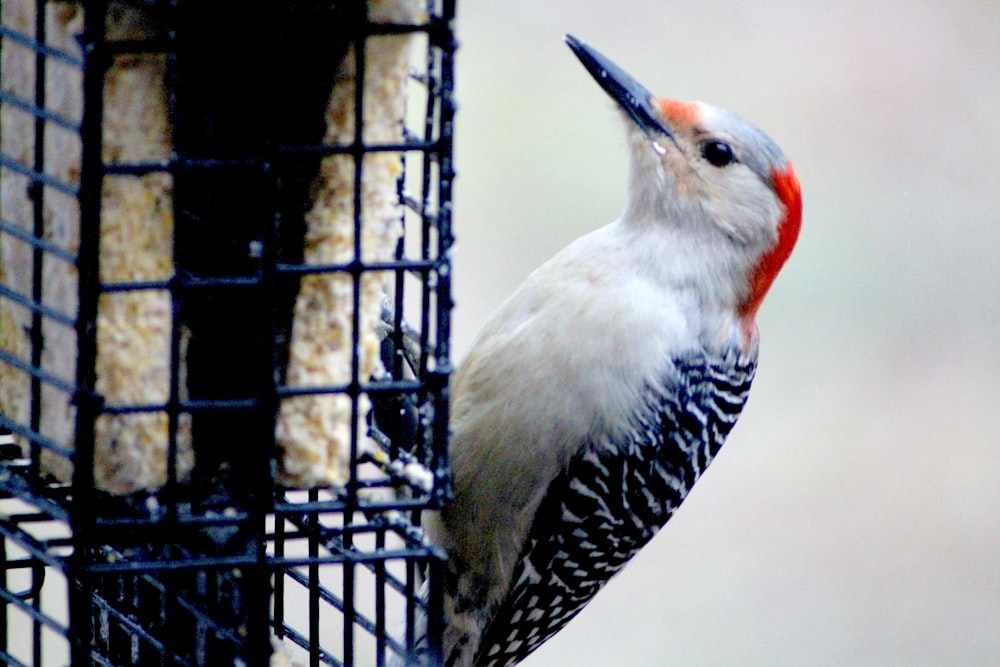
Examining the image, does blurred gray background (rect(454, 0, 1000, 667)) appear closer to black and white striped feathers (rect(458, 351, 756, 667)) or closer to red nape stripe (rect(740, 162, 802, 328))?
black and white striped feathers (rect(458, 351, 756, 667))

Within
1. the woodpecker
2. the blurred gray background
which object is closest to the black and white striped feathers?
the woodpecker

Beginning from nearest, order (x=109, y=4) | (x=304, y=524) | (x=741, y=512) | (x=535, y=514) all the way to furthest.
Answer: (x=109, y=4), (x=304, y=524), (x=535, y=514), (x=741, y=512)

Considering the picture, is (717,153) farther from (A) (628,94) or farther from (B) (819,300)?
(B) (819,300)

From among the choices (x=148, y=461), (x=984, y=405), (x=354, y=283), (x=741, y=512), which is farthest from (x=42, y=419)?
(x=984, y=405)

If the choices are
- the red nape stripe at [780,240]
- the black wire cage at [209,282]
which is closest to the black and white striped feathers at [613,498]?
the red nape stripe at [780,240]

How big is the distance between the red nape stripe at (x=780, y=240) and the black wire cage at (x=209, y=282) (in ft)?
3.18

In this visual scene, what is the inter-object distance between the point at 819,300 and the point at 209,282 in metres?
4.70

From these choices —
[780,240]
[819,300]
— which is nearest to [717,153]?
[780,240]

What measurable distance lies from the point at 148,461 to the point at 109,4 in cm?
64

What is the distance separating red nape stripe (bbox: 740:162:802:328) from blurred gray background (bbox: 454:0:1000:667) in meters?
2.55

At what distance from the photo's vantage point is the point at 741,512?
616 cm

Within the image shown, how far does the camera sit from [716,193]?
3.23m

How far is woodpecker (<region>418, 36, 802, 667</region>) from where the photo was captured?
3080mm

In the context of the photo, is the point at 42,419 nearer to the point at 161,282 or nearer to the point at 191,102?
the point at 161,282
